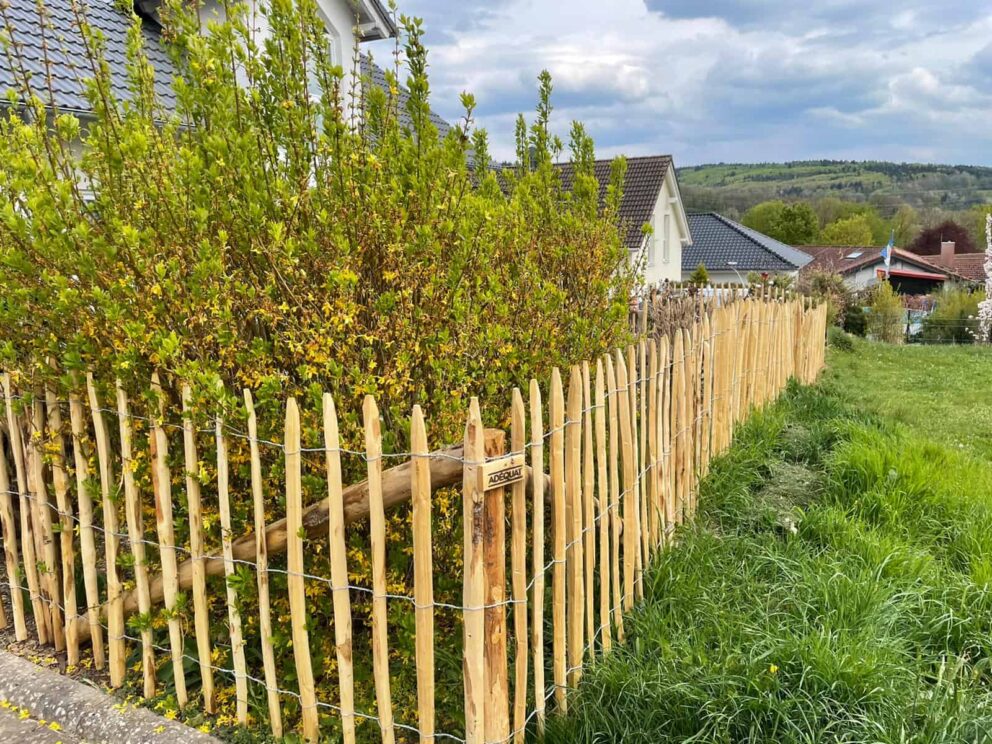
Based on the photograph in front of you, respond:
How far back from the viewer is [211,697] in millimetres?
2762

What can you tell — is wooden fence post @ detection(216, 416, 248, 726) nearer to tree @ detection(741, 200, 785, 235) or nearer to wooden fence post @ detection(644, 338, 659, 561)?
wooden fence post @ detection(644, 338, 659, 561)

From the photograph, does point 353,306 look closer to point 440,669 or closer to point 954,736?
point 440,669

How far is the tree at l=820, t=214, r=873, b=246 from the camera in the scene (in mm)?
62391

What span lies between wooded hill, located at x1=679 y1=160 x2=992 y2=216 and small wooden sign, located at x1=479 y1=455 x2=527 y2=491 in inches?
2883

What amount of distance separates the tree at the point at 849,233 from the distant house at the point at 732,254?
27.5m

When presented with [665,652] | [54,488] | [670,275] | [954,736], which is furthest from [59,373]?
[670,275]

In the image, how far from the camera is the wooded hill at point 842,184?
262ft

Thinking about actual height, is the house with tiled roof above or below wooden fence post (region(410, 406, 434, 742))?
above

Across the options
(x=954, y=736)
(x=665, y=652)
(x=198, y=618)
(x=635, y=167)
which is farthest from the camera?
(x=635, y=167)

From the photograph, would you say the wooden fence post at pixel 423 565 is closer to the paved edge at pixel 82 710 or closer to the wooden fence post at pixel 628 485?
the paved edge at pixel 82 710

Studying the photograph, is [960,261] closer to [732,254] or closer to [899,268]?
[899,268]

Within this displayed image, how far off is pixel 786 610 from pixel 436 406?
6.33 ft

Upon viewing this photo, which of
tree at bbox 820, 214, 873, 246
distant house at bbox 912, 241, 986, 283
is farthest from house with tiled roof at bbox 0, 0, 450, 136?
tree at bbox 820, 214, 873, 246

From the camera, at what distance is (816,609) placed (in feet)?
10.6
